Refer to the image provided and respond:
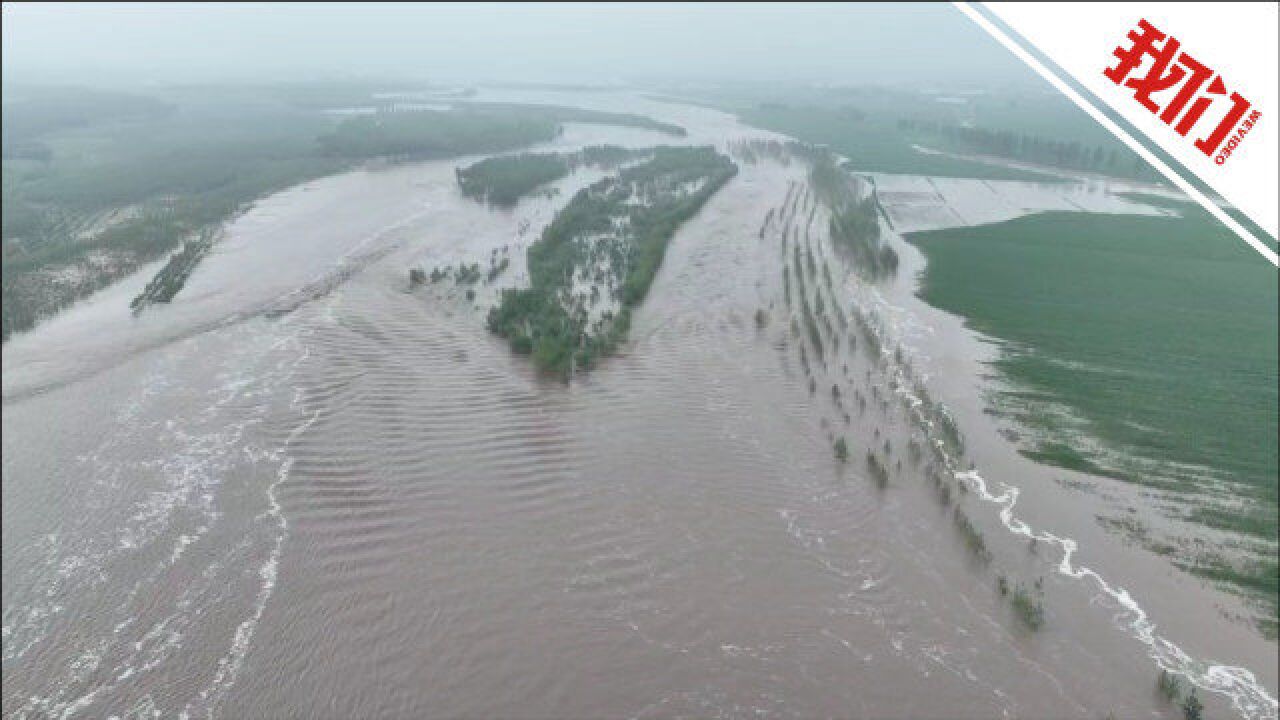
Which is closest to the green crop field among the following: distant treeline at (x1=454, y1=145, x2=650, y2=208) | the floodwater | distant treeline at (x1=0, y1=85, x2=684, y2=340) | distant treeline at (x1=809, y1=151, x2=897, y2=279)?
the floodwater

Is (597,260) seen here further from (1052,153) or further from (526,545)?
(1052,153)

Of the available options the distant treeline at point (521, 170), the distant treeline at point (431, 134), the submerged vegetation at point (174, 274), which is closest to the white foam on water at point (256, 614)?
the submerged vegetation at point (174, 274)

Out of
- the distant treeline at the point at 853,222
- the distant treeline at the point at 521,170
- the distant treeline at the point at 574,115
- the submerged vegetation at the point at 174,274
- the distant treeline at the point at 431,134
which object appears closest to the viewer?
the submerged vegetation at the point at 174,274

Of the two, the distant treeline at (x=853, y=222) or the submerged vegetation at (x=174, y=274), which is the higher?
the distant treeline at (x=853, y=222)

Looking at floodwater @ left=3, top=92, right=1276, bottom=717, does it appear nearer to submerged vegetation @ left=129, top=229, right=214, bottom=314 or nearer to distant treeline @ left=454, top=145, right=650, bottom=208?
submerged vegetation @ left=129, top=229, right=214, bottom=314

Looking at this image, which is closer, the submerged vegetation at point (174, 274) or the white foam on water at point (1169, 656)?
the white foam on water at point (1169, 656)

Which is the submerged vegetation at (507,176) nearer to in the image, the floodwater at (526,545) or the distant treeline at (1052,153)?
the floodwater at (526,545)

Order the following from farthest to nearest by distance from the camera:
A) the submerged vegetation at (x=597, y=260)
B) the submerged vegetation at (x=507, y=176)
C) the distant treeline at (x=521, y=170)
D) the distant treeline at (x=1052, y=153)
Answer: the distant treeline at (x=1052, y=153) → the distant treeline at (x=521, y=170) → the submerged vegetation at (x=507, y=176) → the submerged vegetation at (x=597, y=260)
